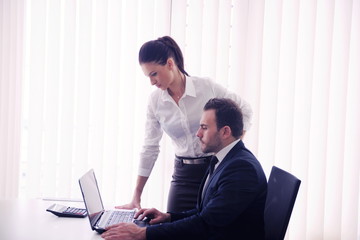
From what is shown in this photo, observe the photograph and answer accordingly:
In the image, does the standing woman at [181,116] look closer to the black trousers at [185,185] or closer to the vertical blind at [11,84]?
the black trousers at [185,185]

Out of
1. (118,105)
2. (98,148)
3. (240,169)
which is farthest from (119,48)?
(240,169)

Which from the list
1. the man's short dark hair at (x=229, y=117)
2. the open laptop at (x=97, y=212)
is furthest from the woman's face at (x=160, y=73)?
the open laptop at (x=97, y=212)

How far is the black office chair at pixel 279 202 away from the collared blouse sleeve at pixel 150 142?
0.75 meters

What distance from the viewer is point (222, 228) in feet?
4.07

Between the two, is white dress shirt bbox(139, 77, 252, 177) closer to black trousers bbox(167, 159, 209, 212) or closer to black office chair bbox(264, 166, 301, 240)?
black trousers bbox(167, 159, 209, 212)

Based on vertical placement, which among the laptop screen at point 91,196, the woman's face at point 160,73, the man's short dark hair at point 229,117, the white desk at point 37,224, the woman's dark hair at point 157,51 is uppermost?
the woman's dark hair at point 157,51

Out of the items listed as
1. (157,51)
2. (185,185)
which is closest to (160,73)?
(157,51)

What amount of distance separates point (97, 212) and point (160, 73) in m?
0.73

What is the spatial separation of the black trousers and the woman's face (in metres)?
0.44

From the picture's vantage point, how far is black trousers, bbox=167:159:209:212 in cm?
184

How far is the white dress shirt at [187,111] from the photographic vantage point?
73.9 inches

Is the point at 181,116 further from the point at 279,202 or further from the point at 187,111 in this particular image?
the point at 279,202

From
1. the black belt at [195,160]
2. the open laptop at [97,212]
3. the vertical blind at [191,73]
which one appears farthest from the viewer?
the vertical blind at [191,73]

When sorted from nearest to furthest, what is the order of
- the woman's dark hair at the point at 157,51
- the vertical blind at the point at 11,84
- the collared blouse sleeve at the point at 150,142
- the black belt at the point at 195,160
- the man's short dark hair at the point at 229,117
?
1. the man's short dark hair at the point at 229,117
2. the woman's dark hair at the point at 157,51
3. the black belt at the point at 195,160
4. the collared blouse sleeve at the point at 150,142
5. the vertical blind at the point at 11,84
